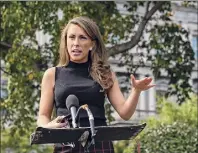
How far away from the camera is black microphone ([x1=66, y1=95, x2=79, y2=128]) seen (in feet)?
10.3

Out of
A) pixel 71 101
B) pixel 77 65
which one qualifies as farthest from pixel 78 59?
pixel 71 101

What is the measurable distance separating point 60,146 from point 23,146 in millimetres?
19962

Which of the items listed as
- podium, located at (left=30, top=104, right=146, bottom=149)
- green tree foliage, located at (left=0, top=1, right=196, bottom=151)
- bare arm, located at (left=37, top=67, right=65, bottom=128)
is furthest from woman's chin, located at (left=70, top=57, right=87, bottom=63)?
green tree foliage, located at (left=0, top=1, right=196, bottom=151)

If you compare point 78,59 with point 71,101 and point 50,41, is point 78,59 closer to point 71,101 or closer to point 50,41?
point 71,101

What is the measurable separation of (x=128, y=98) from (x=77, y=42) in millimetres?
457

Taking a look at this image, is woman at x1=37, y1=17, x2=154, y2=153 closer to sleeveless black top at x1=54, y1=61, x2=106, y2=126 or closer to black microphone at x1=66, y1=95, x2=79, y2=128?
sleeveless black top at x1=54, y1=61, x2=106, y2=126

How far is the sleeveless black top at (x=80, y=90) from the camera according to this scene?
139 inches

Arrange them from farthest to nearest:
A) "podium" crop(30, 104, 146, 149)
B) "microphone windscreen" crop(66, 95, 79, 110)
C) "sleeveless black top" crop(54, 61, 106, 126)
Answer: "sleeveless black top" crop(54, 61, 106, 126)
"microphone windscreen" crop(66, 95, 79, 110)
"podium" crop(30, 104, 146, 149)

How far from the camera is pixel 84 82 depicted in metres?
3.60

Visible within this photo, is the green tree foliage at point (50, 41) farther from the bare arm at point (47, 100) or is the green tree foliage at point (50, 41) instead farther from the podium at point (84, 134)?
the podium at point (84, 134)

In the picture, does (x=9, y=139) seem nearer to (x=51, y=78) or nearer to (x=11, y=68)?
(x=11, y=68)

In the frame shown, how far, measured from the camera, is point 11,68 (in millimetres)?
12086

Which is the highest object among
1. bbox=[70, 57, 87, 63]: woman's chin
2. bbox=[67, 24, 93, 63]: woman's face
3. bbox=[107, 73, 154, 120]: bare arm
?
bbox=[67, 24, 93, 63]: woman's face

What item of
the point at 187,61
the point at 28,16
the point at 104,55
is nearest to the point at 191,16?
the point at 187,61
